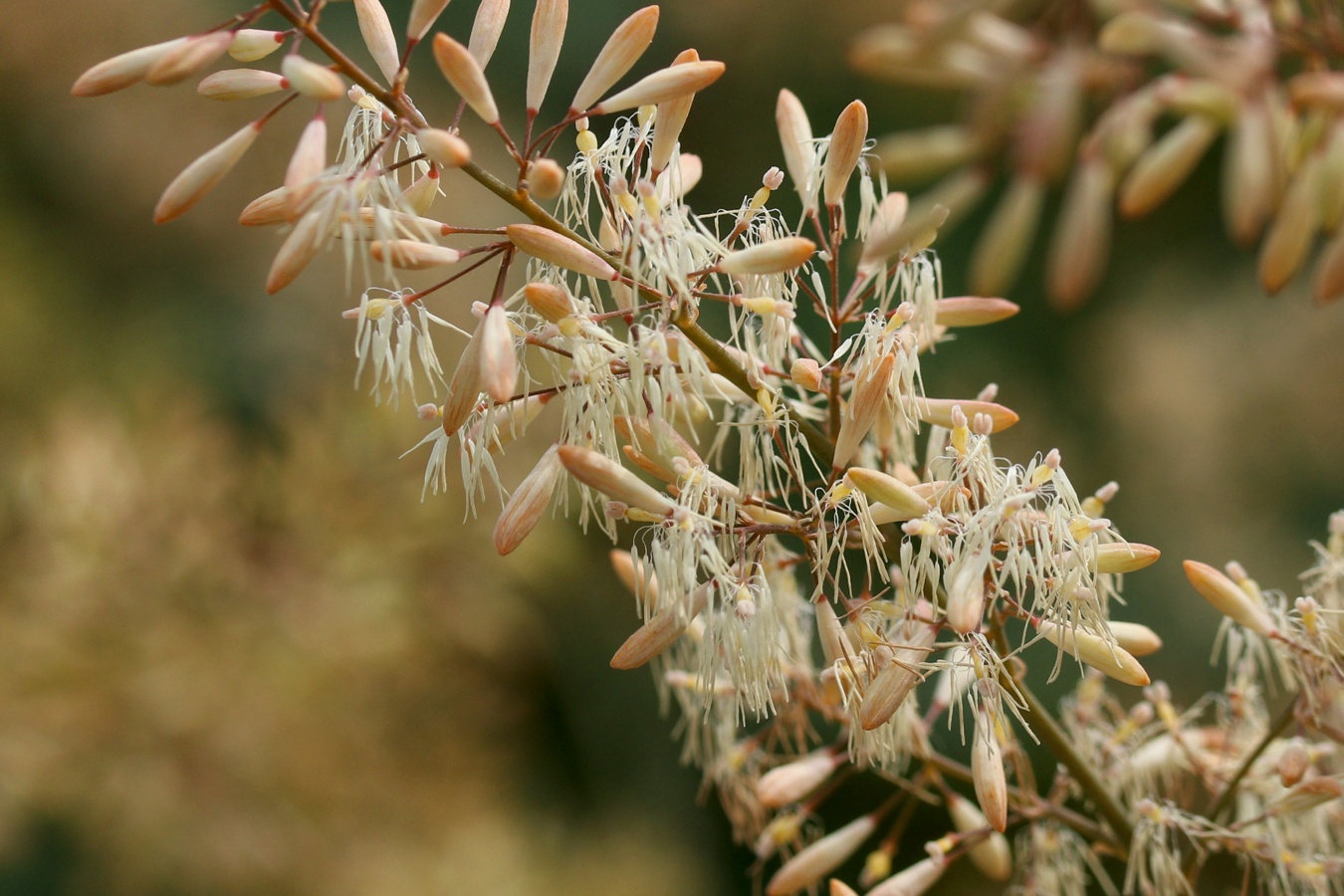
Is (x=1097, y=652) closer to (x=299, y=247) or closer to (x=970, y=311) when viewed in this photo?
(x=970, y=311)

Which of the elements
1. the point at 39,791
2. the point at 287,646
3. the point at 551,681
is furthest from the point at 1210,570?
the point at 551,681

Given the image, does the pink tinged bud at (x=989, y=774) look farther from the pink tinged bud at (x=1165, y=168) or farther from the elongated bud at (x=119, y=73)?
the elongated bud at (x=119, y=73)

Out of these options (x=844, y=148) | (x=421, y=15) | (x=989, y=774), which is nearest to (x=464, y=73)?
(x=421, y=15)

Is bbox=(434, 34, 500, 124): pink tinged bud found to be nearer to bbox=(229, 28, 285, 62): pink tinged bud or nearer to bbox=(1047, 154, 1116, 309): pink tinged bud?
bbox=(229, 28, 285, 62): pink tinged bud

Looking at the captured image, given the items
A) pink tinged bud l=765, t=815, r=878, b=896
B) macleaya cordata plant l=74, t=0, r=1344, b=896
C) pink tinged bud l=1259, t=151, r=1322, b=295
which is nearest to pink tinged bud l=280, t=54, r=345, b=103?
macleaya cordata plant l=74, t=0, r=1344, b=896

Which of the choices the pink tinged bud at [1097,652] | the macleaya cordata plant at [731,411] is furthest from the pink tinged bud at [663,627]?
the pink tinged bud at [1097,652]
